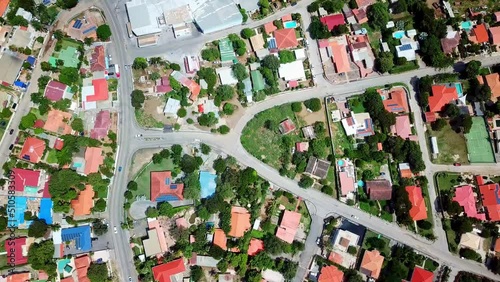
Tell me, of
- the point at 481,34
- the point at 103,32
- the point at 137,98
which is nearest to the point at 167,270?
the point at 137,98

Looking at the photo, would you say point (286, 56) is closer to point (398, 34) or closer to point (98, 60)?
point (398, 34)

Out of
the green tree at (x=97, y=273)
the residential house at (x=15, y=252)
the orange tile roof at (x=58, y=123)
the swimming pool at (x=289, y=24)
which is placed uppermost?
the swimming pool at (x=289, y=24)

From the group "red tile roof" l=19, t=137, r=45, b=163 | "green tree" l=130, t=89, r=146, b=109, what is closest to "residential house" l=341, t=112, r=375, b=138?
"green tree" l=130, t=89, r=146, b=109

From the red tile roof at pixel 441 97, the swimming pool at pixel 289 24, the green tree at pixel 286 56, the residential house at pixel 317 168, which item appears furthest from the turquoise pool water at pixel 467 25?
the residential house at pixel 317 168

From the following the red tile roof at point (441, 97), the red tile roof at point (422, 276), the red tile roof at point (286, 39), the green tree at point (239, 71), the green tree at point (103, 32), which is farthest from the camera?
the green tree at point (103, 32)

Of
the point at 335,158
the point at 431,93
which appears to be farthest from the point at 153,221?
the point at 431,93

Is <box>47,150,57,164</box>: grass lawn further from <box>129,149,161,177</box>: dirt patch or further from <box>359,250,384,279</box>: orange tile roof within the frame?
<box>359,250,384,279</box>: orange tile roof

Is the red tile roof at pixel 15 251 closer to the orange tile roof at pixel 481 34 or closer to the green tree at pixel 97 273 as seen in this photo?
the green tree at pixel 97 273

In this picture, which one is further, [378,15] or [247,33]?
[247,33]
